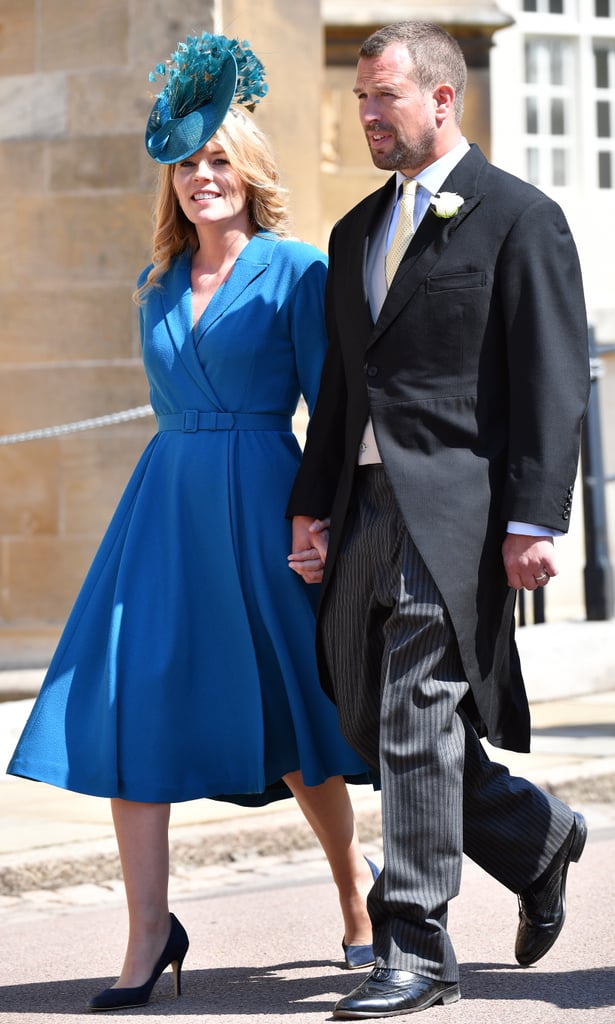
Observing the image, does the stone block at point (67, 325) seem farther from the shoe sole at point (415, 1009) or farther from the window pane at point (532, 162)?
the window pane at point (532, 162)

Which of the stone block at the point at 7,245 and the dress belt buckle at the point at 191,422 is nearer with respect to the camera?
the dress belt buckle at the point at 191,422

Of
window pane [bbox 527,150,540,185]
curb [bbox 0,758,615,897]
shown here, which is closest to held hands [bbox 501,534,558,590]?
curb [bbox 0,758,615,897]

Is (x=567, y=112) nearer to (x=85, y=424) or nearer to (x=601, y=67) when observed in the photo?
(x=601, y=67)

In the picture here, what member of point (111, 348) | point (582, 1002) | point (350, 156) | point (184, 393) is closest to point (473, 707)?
point (582, 1002)

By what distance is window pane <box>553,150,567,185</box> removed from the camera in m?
13.9

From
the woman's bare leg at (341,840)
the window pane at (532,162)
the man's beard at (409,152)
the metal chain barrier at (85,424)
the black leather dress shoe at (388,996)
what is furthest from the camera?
the window pane at (532,162)

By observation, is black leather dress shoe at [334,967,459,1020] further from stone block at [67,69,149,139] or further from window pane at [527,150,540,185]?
window pane at [527,150,540,185]

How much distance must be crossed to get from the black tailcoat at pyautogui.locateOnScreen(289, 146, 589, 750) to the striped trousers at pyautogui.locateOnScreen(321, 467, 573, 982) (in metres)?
0.07

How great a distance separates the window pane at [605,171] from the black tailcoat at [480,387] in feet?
34.7

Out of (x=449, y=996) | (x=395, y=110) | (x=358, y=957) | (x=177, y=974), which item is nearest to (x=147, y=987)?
(x=177, y=974)

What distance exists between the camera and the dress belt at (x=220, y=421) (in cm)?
418

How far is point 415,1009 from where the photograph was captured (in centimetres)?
363

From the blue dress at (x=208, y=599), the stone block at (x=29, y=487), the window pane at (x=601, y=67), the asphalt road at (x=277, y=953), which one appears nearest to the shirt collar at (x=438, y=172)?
the blue dress at (x=208, y=599)

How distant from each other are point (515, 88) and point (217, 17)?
5450mm
